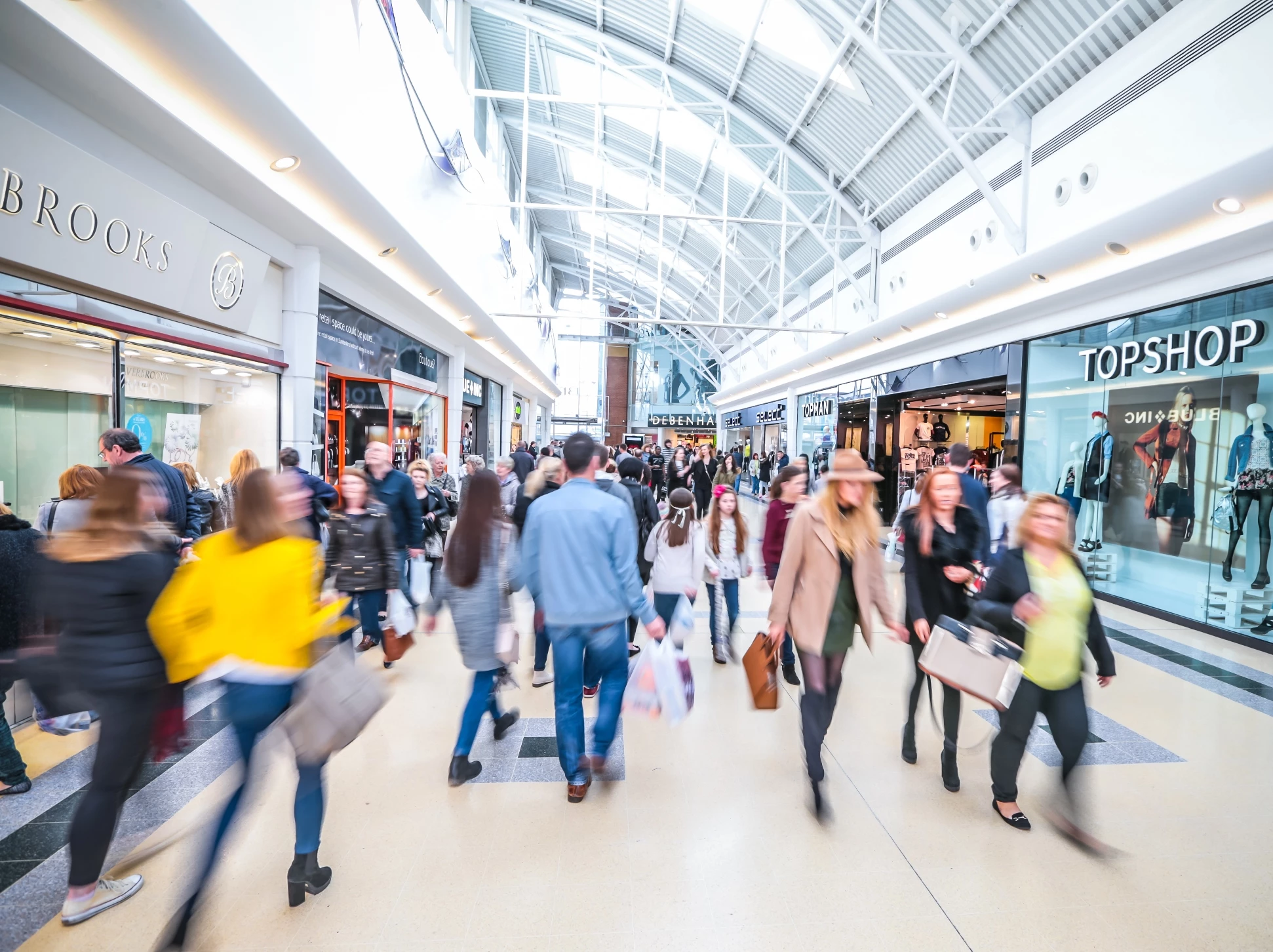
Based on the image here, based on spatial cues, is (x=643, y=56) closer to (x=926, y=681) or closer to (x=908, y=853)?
(x=926, y=681)

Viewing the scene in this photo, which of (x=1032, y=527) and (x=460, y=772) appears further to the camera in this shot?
(x=460, y=772)

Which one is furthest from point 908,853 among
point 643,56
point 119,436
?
point 643,56

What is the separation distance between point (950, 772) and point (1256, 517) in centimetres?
555

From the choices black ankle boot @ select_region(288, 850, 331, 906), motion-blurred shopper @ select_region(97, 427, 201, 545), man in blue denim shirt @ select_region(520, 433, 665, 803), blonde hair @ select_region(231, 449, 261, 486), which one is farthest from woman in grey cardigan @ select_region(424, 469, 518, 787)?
blonde hair @ select_region(231, 449, 261, 486)

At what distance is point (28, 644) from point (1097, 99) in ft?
33.0

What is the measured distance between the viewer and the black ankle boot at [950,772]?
11.0ft

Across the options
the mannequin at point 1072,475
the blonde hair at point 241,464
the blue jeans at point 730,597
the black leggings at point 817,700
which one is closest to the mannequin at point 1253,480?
the mannequin at point 1072,475

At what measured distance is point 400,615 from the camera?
4.28 meters

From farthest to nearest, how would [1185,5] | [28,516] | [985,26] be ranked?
[985,26], [1185,5], [28,516]

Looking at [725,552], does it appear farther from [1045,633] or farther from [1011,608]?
[1045,633]

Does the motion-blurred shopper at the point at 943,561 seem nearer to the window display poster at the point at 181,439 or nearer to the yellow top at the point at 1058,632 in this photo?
the yellow top at the point at 1058,632

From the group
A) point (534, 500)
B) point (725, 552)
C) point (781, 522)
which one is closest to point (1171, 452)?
point (781, 522)

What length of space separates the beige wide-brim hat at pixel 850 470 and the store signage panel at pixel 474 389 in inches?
561

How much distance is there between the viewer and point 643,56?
12.6 meters
